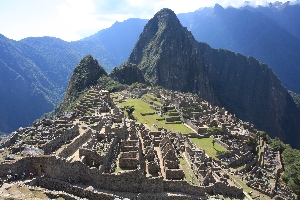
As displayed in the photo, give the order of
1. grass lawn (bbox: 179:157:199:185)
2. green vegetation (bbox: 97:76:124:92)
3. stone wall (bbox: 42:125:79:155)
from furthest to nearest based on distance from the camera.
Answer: green vegetation (bbox: 97:76:124:92)
grass lawn (bbox: 179:157:199:185)
stone wall (bbox: 42:125:79:155)

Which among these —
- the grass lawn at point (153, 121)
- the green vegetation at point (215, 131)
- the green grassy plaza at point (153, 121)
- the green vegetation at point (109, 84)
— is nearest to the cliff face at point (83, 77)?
the green vegetation at point (109, 84)

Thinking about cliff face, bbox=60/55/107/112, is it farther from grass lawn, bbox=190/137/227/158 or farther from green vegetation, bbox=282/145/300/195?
green vegetation, bbox=282/145/300/195

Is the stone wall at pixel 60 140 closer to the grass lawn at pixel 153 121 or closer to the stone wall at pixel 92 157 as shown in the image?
the stone wall at pixel 92 157

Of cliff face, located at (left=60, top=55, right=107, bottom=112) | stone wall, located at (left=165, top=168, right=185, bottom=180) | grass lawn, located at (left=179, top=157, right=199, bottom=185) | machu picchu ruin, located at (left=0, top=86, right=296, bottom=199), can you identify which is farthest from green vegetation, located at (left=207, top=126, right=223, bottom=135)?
cliff face, located at (left=60, top=55, right=107, bottom=112)

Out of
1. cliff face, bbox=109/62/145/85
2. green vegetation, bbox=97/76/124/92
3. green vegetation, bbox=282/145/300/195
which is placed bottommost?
green vegetation, bbox=282/145/300/195

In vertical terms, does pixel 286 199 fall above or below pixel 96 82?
below

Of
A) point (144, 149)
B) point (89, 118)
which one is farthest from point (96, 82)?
point (144, 149)

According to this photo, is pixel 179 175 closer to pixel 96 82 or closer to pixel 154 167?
pixel 154 167
